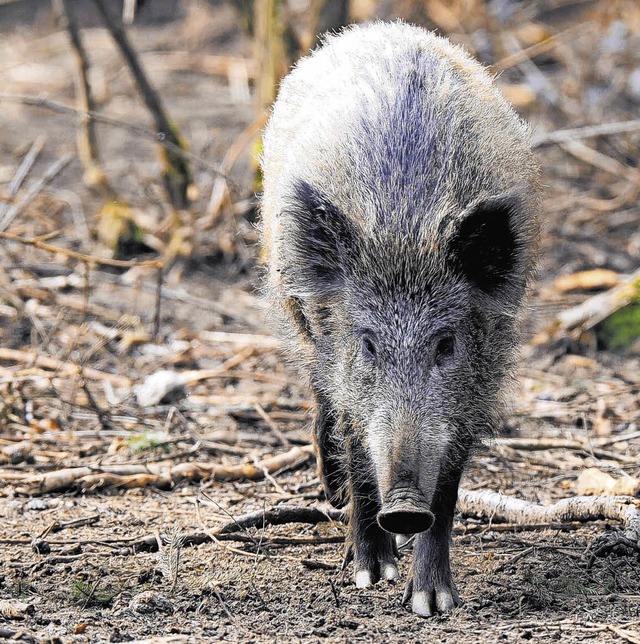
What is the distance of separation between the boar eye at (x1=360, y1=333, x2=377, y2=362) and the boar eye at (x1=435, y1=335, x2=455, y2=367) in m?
0.23

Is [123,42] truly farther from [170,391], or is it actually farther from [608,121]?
[608,121]

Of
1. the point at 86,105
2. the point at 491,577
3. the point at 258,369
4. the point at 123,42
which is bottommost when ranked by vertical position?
the point at 258,369

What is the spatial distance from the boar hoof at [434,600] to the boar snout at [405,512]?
498 millimetres

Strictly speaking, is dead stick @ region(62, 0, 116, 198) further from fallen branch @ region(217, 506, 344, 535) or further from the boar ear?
the boar ear

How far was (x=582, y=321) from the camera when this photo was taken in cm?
671

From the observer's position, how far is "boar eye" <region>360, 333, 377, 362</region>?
3.49m

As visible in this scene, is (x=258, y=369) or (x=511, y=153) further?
(x=258, y=369)

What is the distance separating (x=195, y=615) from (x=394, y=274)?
1358 mm

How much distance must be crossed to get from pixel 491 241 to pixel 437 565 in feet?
3.95

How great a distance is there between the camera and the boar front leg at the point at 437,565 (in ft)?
11.4

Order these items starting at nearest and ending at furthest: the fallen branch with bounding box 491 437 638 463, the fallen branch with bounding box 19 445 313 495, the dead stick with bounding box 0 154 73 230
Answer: the fallen branch with bounding box 19 445 313 495
the fallen branch with bounding box 491 437 638 463
the dead stick with bounding box 0 154 73 230

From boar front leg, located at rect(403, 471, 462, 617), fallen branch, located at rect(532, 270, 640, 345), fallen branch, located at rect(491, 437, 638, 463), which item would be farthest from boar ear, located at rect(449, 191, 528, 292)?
fallen branch, located at rect(532, 270, 640, 345)

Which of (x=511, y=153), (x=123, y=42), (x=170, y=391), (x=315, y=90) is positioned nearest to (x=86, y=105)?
(x=123, y=42)

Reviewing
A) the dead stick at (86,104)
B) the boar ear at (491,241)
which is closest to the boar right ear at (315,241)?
the boar ear at (491,241)
